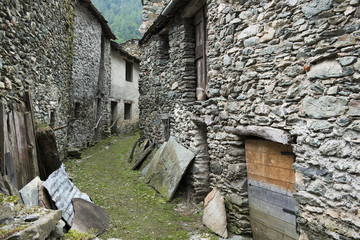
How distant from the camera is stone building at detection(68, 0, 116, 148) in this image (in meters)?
8.96

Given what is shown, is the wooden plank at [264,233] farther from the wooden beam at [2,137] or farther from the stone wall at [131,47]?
the stone wall at [131,47]

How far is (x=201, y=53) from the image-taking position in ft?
16.8

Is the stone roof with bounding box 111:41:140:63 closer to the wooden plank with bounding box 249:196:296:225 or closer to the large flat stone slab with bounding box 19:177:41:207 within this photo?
the large flat stone slab with bounding box 19:177:41:207

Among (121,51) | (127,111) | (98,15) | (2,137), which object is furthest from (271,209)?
(127,111)

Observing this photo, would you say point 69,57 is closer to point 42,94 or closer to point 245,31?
point 42,94

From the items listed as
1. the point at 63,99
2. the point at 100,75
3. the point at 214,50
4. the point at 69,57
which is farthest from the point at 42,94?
the point at 100,75

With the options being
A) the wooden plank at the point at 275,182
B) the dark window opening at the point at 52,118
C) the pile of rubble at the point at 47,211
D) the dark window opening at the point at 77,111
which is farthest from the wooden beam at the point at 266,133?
the dark window opening at the point at 77,111

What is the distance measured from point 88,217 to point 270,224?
107 inches

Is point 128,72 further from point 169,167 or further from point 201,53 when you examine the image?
point 169,167

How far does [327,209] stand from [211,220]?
1908mm

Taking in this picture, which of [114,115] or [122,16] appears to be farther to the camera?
[122,16]

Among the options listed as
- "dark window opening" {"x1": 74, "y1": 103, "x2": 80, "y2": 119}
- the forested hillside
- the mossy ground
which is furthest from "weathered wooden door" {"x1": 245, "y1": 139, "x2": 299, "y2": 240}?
the forested hillside

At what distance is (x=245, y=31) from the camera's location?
3398mm

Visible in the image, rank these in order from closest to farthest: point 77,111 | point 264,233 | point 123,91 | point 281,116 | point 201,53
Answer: point 281,116
point 264,233
point 201,53
point 77,111
point 123,91
